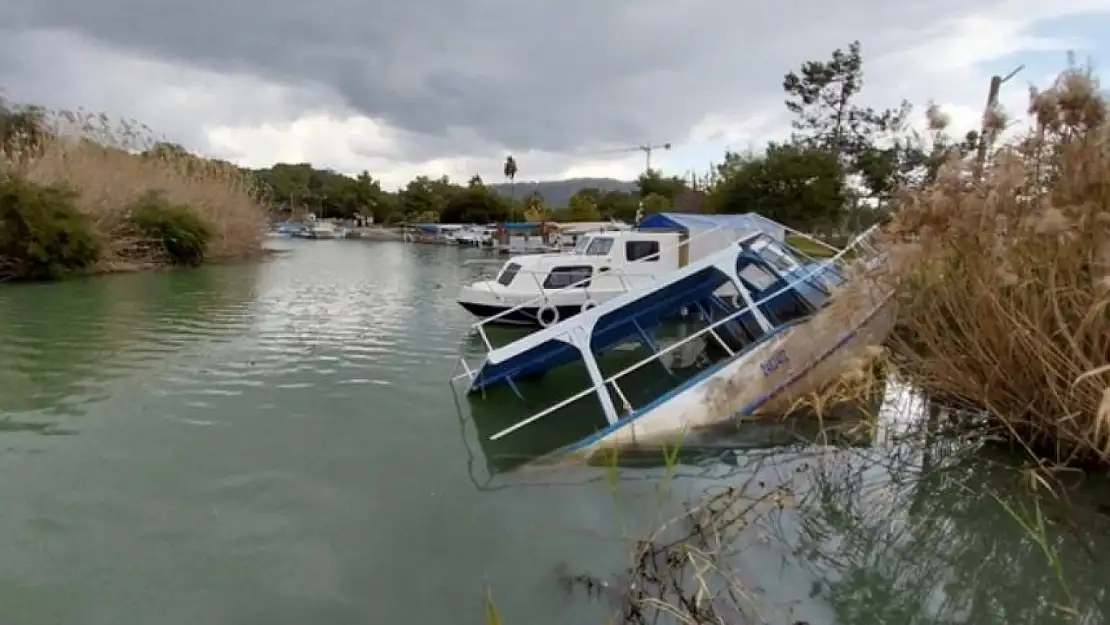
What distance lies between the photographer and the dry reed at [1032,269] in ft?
16.5

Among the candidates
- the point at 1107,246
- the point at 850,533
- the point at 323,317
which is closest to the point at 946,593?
the point at 850,533

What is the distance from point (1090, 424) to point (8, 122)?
2025 inches

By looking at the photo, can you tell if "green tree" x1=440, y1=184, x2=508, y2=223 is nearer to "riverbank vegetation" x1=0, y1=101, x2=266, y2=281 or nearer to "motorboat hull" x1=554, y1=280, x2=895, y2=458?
"riverbank vegetation" x1=0, y1=101, x2=266, y2=281

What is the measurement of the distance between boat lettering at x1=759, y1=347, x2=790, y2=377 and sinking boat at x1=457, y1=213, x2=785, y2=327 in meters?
6.51

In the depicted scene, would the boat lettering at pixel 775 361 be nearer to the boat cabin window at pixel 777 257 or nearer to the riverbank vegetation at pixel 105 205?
the boat cabin window at pixel 777 257

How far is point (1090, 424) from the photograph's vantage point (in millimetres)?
5359

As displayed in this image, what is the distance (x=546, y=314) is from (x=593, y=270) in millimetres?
1549

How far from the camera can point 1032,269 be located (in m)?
5.37

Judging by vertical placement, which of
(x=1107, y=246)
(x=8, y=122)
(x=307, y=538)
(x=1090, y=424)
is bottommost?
(x=307, y=538)

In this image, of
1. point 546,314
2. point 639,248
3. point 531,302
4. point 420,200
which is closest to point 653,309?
point 531,302

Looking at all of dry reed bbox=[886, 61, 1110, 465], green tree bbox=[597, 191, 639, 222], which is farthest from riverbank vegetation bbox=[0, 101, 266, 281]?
green tree bbox=[597, 191, 639, 222]

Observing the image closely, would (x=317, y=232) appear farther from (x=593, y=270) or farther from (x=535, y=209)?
(x=593, y=270)

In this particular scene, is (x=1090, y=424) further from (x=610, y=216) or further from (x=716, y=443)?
(x=610, y=216)

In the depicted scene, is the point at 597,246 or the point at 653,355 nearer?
the point at 653,355
